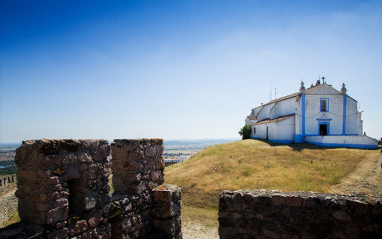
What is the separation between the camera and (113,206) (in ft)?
15.3

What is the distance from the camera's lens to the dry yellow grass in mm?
16031

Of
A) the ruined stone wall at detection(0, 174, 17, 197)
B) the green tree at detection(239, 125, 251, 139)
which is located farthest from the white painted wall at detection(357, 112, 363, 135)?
the ruined stone wall at detection(0, 174, 17, 197)

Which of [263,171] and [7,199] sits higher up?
[263,171]

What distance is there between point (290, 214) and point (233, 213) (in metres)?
1.37

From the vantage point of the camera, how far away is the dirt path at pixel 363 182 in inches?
576

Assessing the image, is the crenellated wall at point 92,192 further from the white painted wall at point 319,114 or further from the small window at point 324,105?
the small window at point 324,105

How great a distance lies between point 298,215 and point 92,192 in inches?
186

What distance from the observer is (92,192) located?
4.22m

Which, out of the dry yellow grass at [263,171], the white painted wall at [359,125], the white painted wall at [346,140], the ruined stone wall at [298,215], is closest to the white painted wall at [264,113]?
the white painted wall at [346,140]

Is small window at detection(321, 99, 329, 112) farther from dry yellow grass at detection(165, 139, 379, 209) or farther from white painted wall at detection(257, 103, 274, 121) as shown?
white painted wall at detection(257, 103, 274, 121)

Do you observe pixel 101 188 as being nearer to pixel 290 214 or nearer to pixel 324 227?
pixel 290 214

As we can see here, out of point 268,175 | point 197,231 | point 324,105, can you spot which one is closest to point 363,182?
point 268,175

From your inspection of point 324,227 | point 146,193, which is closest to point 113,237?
point 146,193

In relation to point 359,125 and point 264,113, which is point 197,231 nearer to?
point 264,113
